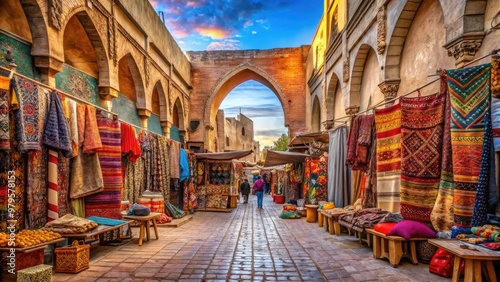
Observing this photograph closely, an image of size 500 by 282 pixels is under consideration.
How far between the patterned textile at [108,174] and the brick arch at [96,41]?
3.44 meters

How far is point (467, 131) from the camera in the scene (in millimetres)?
3668

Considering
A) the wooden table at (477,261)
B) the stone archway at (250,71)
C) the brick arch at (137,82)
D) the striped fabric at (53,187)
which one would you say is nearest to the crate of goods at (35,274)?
the striped fabric at (53,187)

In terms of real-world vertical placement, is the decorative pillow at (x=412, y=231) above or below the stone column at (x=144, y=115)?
below

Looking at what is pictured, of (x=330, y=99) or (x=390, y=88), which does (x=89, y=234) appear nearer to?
(x=390, y=88)

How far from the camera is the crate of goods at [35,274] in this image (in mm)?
3053

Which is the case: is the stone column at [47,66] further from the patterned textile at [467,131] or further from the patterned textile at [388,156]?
the patterned textile at [467,131]

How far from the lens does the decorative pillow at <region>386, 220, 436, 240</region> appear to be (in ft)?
13.7

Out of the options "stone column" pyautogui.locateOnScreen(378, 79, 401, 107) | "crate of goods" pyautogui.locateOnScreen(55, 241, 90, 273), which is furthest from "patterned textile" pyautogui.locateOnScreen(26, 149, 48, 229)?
"stone column" pyautogui.locateOnScreen(378, 79, 401, 107)

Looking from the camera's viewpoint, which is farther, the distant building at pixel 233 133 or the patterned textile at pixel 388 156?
the distant building at pixel 233 133

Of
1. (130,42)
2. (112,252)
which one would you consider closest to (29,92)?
(112,252)

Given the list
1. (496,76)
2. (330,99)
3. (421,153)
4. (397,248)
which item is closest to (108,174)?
(397,248)

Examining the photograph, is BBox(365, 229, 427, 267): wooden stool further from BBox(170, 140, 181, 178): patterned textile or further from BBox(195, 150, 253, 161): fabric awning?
BBox(195, 150, 253, 161): fabric awning

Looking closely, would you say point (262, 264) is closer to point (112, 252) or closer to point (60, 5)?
point (112, 252)

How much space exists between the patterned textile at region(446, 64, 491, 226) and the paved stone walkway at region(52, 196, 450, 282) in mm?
944
